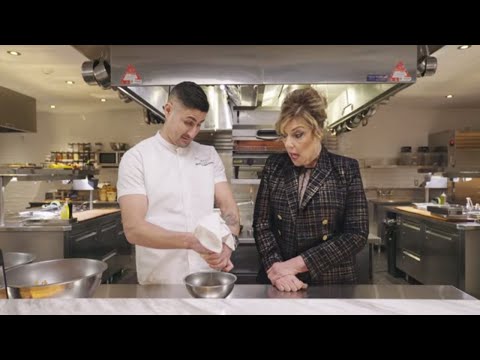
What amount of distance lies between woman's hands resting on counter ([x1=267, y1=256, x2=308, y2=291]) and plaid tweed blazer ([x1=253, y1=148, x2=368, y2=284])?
67 mm

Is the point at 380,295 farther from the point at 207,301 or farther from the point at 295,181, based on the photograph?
the point at 207,301

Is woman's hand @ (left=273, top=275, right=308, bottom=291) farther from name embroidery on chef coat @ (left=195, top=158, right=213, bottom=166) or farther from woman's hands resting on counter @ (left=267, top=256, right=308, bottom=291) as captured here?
name embroidery on chef coat @ (left=195, top=158, right=213, bottom=166)

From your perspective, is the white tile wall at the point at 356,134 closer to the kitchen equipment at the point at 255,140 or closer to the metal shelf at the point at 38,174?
the metal shelf at the point at 38,174

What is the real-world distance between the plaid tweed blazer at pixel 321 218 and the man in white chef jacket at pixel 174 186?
22 centimetres

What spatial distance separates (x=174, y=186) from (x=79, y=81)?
14.4 feet

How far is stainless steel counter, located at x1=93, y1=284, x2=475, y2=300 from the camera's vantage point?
1418 millimetres

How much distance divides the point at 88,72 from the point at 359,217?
1.76 m

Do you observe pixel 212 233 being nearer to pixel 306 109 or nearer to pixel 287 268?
pixel 287 268

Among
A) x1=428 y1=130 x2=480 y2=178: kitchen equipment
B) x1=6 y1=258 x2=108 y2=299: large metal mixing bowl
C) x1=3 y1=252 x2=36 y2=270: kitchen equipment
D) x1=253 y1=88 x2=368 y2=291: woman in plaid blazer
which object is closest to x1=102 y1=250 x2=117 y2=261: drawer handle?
x1=3 y1=252 x2=36 y2=270: kitchen equipment

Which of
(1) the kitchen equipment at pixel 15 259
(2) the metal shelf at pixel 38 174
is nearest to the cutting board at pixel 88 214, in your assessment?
(2) the metal shelf at pixel 38 174

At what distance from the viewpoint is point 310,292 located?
1.50 m

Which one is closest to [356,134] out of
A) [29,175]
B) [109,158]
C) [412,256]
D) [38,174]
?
[412,256]

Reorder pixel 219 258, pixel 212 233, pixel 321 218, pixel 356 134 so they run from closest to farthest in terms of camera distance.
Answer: pixel 212 233 < pixel 219 258 < pixel 321 218 < pixel 356 134

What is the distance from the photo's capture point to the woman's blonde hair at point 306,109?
165 cm
